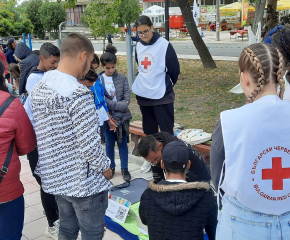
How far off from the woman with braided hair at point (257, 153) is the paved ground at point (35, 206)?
84.1 inches

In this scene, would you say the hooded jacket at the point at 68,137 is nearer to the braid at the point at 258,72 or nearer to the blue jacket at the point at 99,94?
the braid at the point at 258,72

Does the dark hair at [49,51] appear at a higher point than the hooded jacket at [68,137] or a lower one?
higher

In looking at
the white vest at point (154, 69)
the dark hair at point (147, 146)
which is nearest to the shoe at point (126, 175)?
the white vest at point (154, 69)

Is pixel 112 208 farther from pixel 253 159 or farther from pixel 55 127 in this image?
pixel 253 159

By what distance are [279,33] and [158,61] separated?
6.66 feet

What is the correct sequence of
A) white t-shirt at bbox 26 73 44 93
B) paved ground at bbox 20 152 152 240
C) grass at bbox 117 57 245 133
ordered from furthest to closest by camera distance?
1. grass at bbox 117 57 245 133
2. paved ground at bbox 20 152 152 240
3. white t-shirt at bbox 26 73 44 93

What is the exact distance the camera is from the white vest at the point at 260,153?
1.49 meters

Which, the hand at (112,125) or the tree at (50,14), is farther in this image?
the tree at (50,14)

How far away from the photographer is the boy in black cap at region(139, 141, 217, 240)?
2.17m

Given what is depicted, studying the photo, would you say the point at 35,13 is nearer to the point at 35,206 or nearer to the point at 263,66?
the point at 35,206

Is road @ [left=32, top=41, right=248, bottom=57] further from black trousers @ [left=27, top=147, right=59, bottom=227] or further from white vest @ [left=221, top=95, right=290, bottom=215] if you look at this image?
white vest @ [left=221, top=95, right=290, bottom=215]

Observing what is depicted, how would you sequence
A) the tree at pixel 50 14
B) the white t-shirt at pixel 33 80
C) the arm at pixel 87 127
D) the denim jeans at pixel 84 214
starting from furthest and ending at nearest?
the tree at pixel 50 14 → the white t-shirt at pixel 33 80 → the denim jeans at pixel 84 214 → the arm at pixel 87 127

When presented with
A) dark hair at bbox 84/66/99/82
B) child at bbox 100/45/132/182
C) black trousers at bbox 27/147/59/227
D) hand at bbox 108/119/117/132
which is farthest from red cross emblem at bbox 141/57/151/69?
black trousers at bbox 27/147/59/227

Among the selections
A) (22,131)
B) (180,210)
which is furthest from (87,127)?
(180,210)
